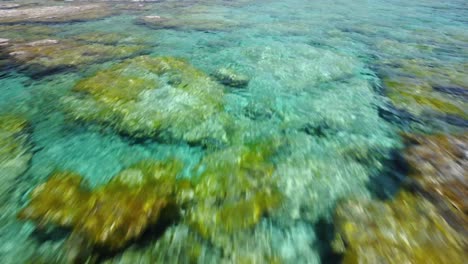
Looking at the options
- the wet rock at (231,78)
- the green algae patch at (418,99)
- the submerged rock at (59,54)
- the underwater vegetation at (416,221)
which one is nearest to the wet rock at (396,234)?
the underwater vegetation at (416,221)

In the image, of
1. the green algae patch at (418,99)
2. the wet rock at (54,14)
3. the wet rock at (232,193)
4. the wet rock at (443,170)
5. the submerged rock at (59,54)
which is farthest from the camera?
the wet rock at (54,14)

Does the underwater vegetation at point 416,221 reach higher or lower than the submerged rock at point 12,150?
higher

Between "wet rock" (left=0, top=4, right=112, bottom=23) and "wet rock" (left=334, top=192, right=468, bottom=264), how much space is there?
23385 mm

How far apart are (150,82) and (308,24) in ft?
51.3

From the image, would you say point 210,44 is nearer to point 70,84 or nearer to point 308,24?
point 70,84

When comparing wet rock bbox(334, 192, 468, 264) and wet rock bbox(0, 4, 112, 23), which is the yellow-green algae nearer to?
wet rock bbox(334, 192, 468, 264)

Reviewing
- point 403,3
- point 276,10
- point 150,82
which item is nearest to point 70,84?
point 150,82

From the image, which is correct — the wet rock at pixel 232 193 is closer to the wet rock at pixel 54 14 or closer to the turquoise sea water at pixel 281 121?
the turquoise sea water at pixel 281 121

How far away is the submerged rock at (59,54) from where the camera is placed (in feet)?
39.1

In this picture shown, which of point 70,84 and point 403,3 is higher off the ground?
point 403,3

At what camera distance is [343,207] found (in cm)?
561

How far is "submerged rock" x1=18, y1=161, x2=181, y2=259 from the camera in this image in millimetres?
4770

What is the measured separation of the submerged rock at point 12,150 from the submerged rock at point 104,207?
0.75m

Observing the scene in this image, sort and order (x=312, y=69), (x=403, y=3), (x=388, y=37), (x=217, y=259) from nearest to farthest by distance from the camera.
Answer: (x=217, y=259)
(x=312, y=69)
(x=388, y=37)
(x=403, y=3)
